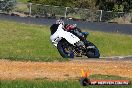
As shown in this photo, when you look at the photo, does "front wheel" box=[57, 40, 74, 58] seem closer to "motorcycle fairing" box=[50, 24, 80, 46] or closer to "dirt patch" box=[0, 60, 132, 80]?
"motorcycle fairing" box=[50, 24, 80, 46]

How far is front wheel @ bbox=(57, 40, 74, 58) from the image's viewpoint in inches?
804

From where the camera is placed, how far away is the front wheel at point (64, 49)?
804 inches

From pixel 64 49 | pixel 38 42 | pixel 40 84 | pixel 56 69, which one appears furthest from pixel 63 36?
pixel 40 84

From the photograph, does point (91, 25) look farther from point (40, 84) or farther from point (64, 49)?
point (40, 84)

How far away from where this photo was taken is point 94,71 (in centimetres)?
1316

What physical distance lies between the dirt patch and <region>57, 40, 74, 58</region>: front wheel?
5.37 metres

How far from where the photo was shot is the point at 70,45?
2078 centimetres

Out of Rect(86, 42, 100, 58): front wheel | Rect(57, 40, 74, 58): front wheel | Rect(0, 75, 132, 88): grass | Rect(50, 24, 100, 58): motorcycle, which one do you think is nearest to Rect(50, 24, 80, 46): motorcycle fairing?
Rect(50, 24, 100, 58): motorcycle

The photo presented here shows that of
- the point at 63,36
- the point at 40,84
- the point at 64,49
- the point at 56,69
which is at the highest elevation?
the point at 40,84

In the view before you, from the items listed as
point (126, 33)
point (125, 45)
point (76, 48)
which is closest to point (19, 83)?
point (76, 48)

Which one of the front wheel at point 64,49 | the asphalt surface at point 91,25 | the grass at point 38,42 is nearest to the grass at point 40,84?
the front wheel at point 64,49

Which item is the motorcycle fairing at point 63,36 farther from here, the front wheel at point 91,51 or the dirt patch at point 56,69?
the dirt patch at point 56,69

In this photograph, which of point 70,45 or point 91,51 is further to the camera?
point 70,45

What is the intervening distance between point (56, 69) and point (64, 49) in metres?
8.00
